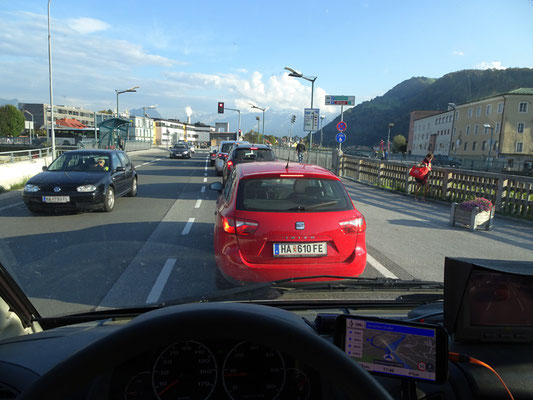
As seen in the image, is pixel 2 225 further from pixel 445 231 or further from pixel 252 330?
pixel 445 231

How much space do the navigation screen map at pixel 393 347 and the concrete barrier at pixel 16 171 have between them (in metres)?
13.1

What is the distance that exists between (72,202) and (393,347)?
9.17m

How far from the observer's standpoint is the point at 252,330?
1146 millimetres

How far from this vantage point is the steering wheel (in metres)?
1.04

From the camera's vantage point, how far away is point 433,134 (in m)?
92.1

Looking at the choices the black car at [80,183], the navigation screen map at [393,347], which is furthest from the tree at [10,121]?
the navigation screen map at [393,347]

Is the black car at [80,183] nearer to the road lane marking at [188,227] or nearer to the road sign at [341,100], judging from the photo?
the road lane marking at [188,227]

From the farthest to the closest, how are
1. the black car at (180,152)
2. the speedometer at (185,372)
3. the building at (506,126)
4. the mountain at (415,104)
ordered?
the mountain at (415,104)
the building at (506,126)
the black car at (180,152)
the speedometer at (185,372)

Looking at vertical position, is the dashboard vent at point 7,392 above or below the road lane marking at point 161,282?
above

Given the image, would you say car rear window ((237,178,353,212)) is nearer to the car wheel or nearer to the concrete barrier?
the car wheel

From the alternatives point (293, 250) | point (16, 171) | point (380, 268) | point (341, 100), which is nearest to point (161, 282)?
point (293, 250)

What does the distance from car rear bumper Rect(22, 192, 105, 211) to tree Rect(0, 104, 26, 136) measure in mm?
84160

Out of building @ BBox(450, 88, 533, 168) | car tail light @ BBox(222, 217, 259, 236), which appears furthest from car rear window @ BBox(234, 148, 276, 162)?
building @ BBox(450, 88, 533, 168)

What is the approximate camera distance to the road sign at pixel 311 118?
28.5 metres
